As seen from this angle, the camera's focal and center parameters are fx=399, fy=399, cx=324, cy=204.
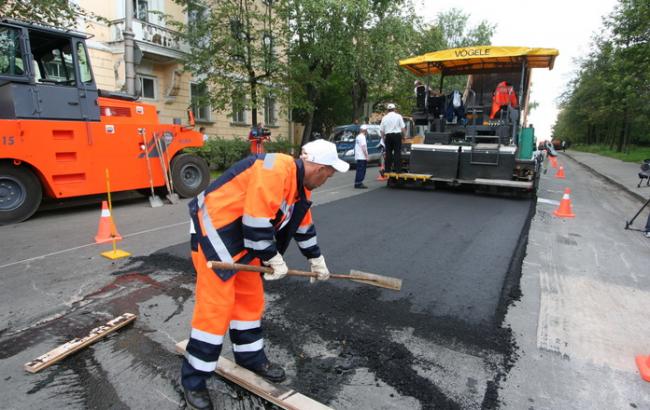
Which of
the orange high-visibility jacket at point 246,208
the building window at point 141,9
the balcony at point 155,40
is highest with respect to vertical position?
the building window at point 141,9

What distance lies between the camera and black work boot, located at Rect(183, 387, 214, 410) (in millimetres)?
2078

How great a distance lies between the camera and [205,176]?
8898mm

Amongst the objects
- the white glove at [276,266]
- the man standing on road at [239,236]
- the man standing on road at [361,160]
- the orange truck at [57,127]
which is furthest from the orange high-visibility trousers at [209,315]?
the man standing on road at [361,160]

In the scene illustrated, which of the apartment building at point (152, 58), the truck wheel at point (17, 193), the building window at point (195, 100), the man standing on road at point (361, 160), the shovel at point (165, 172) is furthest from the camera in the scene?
the building window at point (195, 100)

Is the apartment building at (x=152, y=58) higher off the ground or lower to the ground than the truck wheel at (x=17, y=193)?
higher

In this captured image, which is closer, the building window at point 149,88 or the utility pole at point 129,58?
the utility pole at point 129,58

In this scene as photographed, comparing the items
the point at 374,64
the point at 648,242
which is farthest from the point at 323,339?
the point at 374,64

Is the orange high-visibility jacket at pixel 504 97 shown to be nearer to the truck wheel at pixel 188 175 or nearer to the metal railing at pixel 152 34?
the truck wheel at pixel 188 175

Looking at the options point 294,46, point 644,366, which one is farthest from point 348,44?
point 644,366

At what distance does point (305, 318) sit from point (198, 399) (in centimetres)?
117

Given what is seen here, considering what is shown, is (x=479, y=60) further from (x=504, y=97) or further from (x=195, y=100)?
(x=195, y=100)

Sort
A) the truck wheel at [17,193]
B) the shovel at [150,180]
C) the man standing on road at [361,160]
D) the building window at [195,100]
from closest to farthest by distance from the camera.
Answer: the truck wheel at [17,193] < the shovel at [150,180] < the man standing on road at [361,160] < the building window at [195,100]

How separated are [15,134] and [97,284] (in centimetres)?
376

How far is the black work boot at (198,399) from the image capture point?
2.08 m
